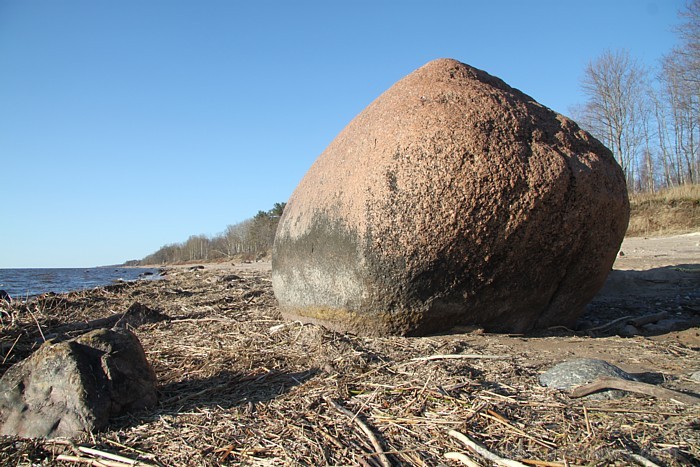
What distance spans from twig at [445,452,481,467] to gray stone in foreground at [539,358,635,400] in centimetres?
99

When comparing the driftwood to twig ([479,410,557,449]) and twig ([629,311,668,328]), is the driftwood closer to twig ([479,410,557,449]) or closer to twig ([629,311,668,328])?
twig ([479,410,557,449])

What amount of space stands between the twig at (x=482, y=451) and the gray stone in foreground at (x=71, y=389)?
1744 mm

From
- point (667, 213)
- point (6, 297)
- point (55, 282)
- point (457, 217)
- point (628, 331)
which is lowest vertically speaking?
point (628, 331)

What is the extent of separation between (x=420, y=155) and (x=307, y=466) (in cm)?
262

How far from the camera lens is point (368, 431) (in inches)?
86.8

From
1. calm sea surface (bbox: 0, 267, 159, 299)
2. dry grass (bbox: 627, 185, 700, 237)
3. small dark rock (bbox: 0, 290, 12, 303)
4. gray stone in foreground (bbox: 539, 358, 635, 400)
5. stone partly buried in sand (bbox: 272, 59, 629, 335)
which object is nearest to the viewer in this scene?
gray stone in foreground (bbox: 539, 358, 635, 400)

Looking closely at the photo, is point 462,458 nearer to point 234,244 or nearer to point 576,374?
point 576,374

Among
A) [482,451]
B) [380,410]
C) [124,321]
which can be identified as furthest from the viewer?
[124,321]

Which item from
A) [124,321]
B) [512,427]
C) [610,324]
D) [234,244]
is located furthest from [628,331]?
[234,244]

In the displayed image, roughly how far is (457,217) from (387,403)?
1.73 m

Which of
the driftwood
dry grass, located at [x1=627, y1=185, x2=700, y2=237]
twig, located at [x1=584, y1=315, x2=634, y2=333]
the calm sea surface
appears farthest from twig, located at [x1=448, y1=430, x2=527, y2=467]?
dry grass, located at [x1=627, y1=185, x2=700, y2=237]

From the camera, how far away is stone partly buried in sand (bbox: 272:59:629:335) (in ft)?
12.4

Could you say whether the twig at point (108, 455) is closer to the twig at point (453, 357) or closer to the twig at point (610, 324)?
the twig at point (453, 357)

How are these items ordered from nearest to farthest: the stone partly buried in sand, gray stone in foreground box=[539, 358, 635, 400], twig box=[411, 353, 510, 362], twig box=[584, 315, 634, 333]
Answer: gray stone in foreground box=[539, 358, 635, 400]
twig box=[411, 353, 510, 362]
the stone partly buried in sand
twig box=[584, 315, 634, 333]
